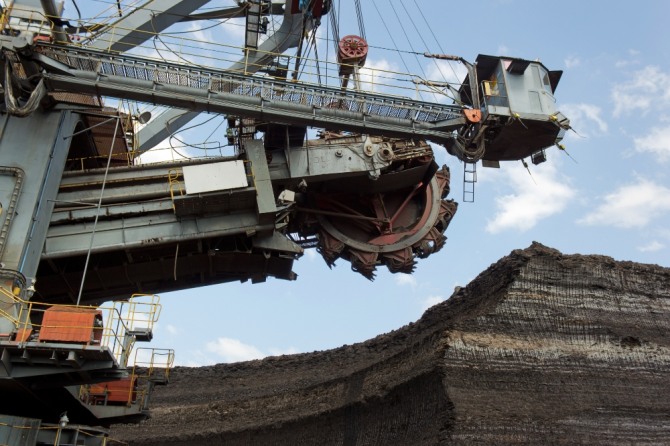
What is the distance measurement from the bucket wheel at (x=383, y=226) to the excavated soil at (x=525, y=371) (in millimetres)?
1731

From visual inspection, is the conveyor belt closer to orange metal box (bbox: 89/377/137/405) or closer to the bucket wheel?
the bucket wheel

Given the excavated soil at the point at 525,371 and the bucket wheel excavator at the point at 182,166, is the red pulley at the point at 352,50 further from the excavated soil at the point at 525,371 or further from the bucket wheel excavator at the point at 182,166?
the excavated soil at the point at 525,371

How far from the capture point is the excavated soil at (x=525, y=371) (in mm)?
14781

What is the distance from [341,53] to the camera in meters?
17.3

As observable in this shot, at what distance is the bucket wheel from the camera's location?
1770cm

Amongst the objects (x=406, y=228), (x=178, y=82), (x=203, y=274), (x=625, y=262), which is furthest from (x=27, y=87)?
(x=625, y=262)

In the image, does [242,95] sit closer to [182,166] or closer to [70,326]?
[182,166]

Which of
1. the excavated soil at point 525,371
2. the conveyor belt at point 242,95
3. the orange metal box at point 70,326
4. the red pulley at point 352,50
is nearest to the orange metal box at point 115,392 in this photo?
the orange metal box at point 70,326

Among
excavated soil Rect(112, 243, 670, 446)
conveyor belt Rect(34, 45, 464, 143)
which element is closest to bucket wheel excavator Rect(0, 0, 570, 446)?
conveyor belt Rect(34, 45, 464, 143)

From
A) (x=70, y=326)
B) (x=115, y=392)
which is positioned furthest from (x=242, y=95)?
(x=115, y=392)

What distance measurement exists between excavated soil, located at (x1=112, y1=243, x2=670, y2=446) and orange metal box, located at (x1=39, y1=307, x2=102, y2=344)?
21.3 ft

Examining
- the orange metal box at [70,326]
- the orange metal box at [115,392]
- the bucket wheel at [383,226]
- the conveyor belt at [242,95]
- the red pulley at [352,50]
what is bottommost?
the orange metal box at [115,392]

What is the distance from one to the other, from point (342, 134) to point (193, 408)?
11522mm

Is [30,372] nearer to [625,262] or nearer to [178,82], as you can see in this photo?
[178,82]
